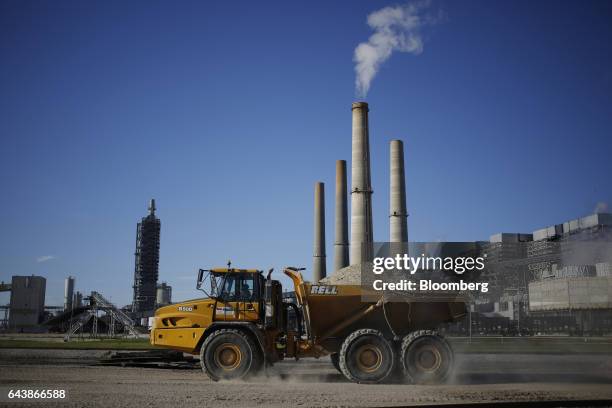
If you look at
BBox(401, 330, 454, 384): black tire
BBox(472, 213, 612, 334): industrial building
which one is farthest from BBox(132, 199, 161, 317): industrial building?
BBox(401, 330, 454, 384): black tire

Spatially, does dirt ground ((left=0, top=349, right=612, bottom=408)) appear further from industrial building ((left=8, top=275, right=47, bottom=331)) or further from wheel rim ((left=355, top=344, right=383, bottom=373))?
industrial building ((left=8, top=275, right=47, bottom=331))

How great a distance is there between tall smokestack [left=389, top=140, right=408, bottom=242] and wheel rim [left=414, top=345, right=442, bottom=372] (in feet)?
149

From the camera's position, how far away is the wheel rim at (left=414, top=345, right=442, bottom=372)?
46.4ft

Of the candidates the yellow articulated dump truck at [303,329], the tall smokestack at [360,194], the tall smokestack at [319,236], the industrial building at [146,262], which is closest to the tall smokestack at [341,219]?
the tall smokestack at [319,236]

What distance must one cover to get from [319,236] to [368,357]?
180 ft

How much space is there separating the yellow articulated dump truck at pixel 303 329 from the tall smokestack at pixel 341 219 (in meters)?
48.3

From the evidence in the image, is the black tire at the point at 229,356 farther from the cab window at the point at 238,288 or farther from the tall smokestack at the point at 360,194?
the tall smokestack at the point at 360,194

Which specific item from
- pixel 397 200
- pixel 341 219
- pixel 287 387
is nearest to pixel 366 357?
pixel 287 387

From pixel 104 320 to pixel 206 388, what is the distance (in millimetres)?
58388

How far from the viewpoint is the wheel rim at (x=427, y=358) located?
14156 millimetres

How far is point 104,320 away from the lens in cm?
6619

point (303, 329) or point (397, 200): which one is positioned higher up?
point (397, 200)

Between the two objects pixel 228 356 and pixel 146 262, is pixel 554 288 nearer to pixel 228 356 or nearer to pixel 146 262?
pixel 228 356

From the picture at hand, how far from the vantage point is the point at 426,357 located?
14242 mm
